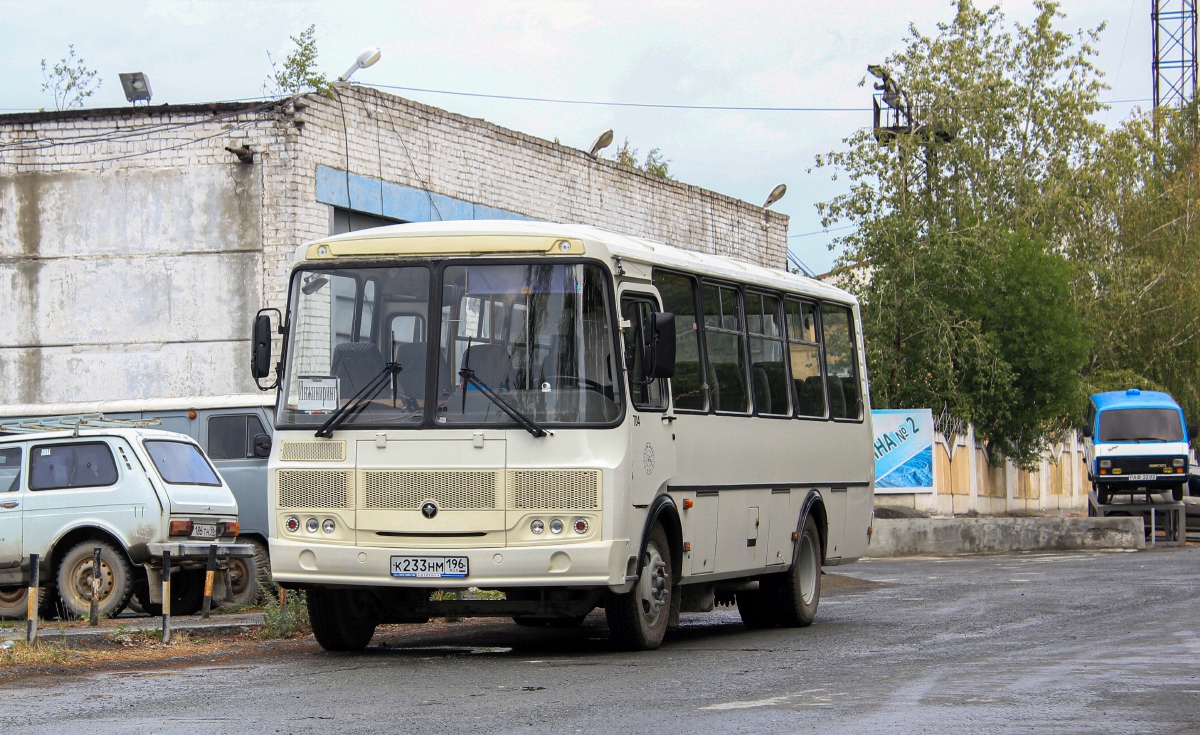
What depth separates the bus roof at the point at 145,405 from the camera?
19.1 meters

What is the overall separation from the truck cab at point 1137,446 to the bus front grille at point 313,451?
27.1 meters

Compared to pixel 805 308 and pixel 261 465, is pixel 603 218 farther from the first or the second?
pixel 805 308

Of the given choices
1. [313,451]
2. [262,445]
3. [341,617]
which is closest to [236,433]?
[262,445]

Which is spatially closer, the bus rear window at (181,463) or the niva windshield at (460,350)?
the niva windshield at (460,350)

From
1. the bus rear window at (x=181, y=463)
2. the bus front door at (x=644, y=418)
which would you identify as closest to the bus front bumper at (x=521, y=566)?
the bus front door at (x=644, y=418)

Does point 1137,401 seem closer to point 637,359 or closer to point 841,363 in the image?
point 841,363

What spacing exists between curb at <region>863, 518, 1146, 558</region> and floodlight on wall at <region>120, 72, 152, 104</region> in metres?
13.4

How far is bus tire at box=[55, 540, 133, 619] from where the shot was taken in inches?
618

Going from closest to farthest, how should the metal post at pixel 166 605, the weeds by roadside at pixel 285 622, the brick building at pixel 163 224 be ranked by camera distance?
the metal post at pixel 166 605, the weeds by roadside at pixel 285 622, the brick building at pixel 163 224

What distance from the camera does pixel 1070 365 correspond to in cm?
4012

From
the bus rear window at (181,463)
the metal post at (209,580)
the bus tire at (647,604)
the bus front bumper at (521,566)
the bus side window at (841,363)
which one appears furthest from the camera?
the bus rear window at (181,463)

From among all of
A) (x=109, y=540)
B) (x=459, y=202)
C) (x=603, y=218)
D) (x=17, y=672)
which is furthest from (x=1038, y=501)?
(x=17, y=672)

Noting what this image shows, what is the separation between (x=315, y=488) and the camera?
37.3 ft

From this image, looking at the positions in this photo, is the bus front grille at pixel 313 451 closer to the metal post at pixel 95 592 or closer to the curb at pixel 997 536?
the metal post at pixel 95 592
